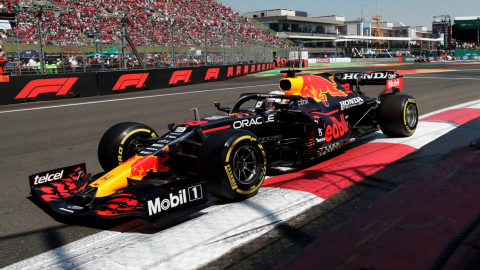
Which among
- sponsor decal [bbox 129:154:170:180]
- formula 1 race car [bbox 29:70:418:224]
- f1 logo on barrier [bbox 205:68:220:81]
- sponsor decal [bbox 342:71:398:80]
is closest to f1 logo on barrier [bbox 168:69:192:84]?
f1 logo on barrier [bbox 205:68:220:81]

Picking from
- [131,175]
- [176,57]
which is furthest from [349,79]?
[176,57]

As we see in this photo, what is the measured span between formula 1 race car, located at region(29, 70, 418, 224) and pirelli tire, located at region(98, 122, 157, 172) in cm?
1

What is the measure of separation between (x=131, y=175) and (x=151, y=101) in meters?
10.8

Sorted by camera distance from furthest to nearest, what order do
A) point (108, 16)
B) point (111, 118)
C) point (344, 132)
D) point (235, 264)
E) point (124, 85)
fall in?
point (108, 16) < point (124, 85) < point (111, 118) < point (344, 132) < point (235, 264)

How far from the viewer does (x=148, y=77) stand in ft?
65.7

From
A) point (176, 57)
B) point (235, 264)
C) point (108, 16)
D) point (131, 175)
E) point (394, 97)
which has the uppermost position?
point (108, 16)

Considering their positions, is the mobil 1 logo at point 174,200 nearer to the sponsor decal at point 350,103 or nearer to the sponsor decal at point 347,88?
the sponsor decal at point 350,103

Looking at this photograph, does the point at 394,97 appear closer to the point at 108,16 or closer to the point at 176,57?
the point at 176,57

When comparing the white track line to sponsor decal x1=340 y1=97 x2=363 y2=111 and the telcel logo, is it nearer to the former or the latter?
the telcel logo

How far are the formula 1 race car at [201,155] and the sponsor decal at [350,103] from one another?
18mm

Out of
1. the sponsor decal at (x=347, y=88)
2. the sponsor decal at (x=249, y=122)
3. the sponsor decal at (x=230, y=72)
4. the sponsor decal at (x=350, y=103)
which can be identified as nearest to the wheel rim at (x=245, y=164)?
the sponsor decal at (x=249, y=122)

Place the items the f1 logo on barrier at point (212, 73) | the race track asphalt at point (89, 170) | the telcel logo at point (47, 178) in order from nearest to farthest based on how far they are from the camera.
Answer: the race track asphalt at point (89, 170), the telcel logo at point (47, 178), the f1 logo on barrier at point (212, 73)

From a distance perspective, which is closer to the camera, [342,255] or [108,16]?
[342,255]

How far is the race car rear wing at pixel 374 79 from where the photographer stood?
7664 mm
